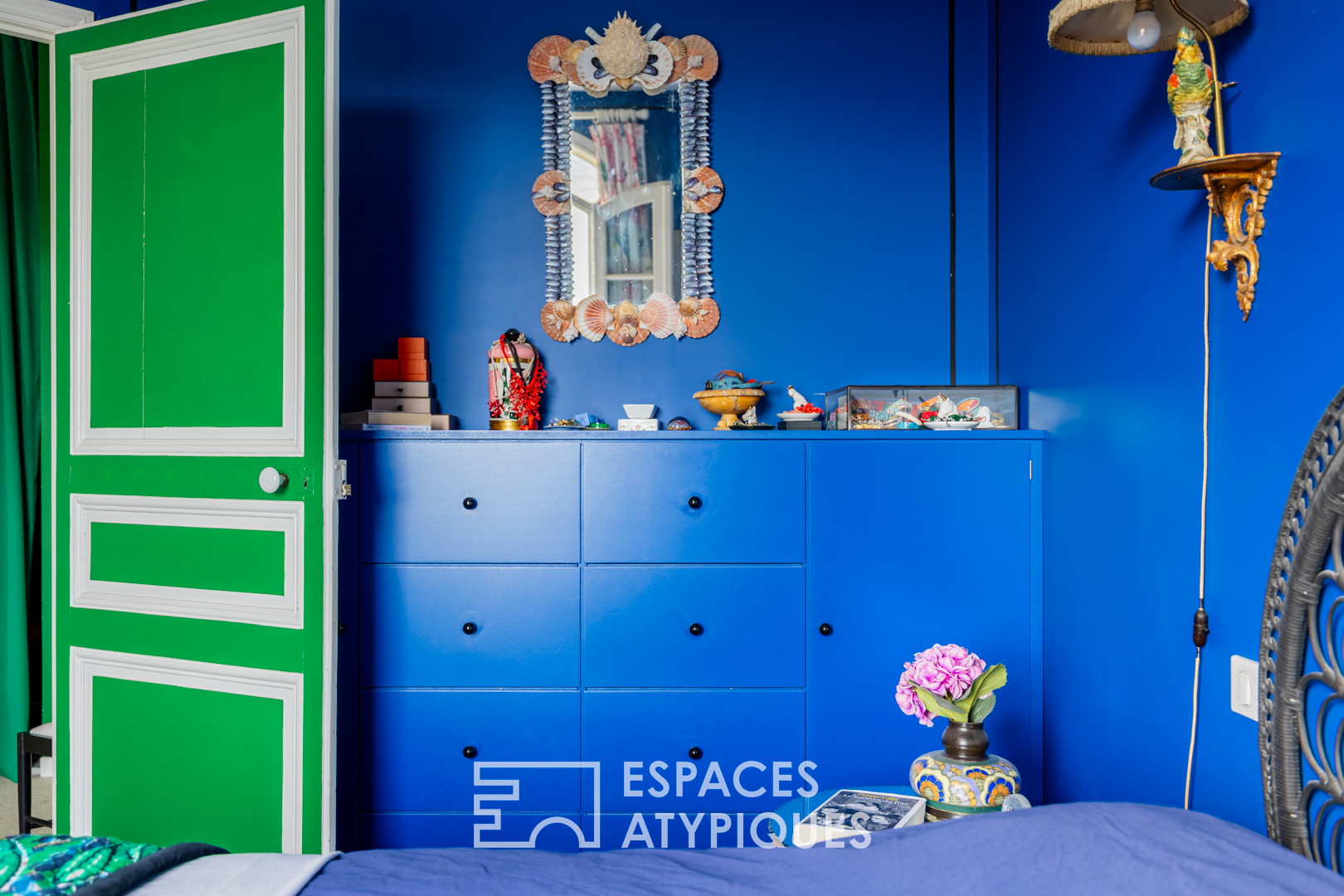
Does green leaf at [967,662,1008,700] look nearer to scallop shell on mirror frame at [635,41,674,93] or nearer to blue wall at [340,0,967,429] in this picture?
blue wall at [340,0,967,429]

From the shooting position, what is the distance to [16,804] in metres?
2.89

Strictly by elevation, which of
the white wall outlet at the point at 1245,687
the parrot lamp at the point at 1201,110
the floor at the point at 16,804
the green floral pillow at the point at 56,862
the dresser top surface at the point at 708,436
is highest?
the parrot lamp at the point at 1201,110

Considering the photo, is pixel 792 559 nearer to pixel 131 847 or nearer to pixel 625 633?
pixel 625 633

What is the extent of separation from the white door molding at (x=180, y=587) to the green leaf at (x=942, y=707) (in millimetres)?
1427

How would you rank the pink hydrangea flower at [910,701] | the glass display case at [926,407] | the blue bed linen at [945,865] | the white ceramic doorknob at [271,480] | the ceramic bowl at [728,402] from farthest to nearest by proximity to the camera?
the ceramic bowl at [728,402] → the glass display case at [926,407] → the white ceramic doorknob at [271,480] → the pink hydrangea flower at [910,701] → the blue bed linen at [945,865]

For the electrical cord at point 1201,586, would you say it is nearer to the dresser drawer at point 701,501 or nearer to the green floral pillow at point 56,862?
the dresser drawer at point 701,501

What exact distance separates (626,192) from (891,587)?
1.45m

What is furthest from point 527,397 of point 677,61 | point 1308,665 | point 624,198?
point 1308,665

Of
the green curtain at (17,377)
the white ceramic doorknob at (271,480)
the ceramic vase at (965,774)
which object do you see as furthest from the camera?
the green curtain at (17,377)

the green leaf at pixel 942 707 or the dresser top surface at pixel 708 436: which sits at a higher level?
the dresser top surface at pixel 708 436

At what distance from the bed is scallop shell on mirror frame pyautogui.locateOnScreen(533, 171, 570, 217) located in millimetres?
1981

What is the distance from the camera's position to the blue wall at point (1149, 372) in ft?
4.25

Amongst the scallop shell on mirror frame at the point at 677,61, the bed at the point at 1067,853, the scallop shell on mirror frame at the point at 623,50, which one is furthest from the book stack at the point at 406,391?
the bed at the point at 1067,853

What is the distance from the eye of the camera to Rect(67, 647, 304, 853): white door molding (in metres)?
2.03
